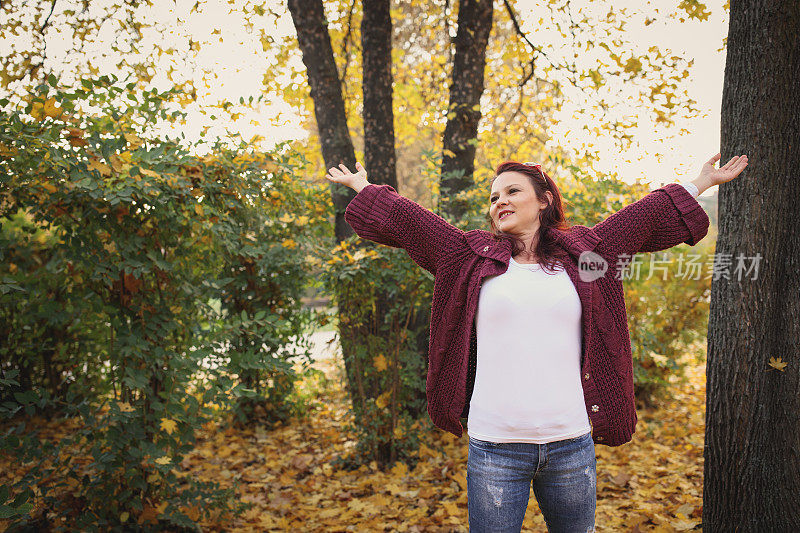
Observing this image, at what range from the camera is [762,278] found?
2695 millimetres

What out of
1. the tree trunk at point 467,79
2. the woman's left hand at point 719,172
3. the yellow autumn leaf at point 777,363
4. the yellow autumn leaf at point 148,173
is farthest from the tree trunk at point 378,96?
the yellow autumn leaf at point 777,363

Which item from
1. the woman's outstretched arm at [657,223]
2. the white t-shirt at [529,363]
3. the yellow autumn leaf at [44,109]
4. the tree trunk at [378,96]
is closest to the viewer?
the white t-shirt at [529,363]

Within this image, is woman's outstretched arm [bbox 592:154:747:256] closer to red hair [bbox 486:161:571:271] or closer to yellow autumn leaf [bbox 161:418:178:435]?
red hair [bbox 486:161:571:271]

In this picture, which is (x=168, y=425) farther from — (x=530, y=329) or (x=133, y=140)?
(x=530, y=329)

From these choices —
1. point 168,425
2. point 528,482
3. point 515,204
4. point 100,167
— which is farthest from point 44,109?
point 528,482

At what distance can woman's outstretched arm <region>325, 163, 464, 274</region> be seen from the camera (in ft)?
6.88

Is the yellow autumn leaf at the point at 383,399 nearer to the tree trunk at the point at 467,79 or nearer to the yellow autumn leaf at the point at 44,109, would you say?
the tree trunk at the point at 467,79

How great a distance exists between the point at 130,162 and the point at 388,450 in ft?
Result: 9.27

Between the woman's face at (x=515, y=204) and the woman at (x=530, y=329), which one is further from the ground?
the woman's face at (x=515, y=204)

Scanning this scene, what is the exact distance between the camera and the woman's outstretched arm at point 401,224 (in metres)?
2.10

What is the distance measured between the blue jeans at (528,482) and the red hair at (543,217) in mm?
662

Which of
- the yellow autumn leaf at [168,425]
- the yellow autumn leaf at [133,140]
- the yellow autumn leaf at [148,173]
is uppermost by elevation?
the yellow autumn leaf at [133,140]

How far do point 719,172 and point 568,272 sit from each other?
0.88 m

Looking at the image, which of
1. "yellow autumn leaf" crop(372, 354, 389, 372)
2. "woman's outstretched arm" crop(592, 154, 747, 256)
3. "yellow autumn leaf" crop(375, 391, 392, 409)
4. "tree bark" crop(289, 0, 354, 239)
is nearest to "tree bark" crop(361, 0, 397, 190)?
"tree bark" crop(289, 0, 354, 239)
